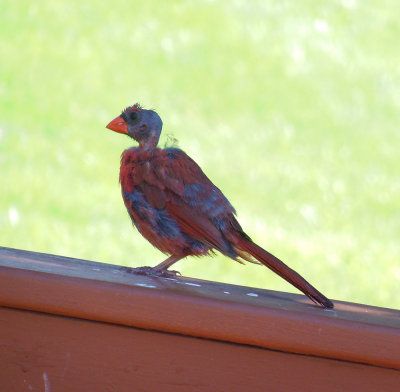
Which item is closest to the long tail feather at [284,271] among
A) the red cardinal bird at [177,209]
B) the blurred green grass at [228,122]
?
the red cardinal bird at [177,209]

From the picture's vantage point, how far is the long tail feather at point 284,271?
6.27ft

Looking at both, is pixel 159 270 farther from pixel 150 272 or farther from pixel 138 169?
pixel 138 169

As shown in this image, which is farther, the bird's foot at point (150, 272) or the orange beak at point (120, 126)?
the orange beak at point (120, 126)

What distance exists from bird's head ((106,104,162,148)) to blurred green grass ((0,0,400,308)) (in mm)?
2850

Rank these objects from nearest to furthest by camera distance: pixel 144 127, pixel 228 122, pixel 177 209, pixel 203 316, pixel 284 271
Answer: pixel 203 316, pixel 284 271, pixel 177 209, pixel 144 127, pixel 228 122

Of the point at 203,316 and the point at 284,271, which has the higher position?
the point at 284,271

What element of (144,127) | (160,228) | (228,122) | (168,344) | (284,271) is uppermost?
(228,122)

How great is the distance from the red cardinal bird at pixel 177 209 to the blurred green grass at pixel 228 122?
9.85ft

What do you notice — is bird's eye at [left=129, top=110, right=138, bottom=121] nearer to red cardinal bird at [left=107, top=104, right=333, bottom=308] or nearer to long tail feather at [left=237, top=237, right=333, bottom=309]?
red cardinal bird at [left=107, top=104, right=333, bottom=308]

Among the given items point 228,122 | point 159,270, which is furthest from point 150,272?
point 228,122

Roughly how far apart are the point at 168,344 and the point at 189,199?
66cm

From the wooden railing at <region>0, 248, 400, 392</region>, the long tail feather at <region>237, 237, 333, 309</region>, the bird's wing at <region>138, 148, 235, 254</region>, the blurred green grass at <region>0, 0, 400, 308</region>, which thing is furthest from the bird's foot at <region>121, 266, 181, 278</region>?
the blurred green grass at <region>0, 0, 400, 308</region>

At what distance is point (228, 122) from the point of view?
273 inches

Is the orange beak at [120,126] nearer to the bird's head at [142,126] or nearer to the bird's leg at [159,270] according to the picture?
the bird's head at [142,126]
